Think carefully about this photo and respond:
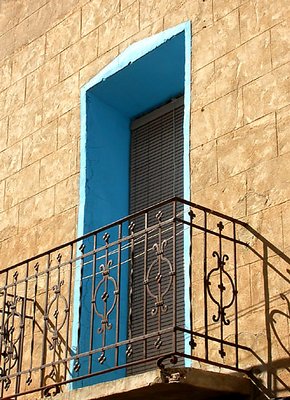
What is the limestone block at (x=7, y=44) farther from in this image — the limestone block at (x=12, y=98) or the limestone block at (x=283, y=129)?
the limestone block at (x=283, y=129)

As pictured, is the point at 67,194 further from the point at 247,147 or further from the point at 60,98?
the point at 247,147

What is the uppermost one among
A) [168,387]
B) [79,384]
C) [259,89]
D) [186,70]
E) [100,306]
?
[186,70]

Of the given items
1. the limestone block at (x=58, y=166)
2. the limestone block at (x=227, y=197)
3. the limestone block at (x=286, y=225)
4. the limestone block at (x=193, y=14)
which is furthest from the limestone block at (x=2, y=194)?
the limestone block at (x=286, y=225)

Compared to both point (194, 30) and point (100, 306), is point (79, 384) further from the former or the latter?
point (194, 30)

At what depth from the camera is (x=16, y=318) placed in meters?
9.06

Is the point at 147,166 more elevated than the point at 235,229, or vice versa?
the point at 147,166

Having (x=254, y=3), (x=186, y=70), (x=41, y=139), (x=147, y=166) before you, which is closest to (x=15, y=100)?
(x=41, y=139)

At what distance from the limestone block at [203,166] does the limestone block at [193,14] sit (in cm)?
111

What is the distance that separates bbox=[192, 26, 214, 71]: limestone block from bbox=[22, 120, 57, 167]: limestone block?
180 cm

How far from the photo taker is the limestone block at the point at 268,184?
7.13 meters

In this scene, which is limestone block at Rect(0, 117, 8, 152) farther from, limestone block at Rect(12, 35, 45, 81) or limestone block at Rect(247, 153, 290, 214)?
limestone block at Rect(247, 153, 290, 214)

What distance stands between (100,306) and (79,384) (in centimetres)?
70

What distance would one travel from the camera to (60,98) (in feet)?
31.4

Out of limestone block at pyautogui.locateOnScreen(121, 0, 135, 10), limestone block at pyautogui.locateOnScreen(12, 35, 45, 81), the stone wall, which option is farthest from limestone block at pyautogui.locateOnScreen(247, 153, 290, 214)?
limestone block at pyautogui.locateOnScreen(12, 35, 45, 81)
